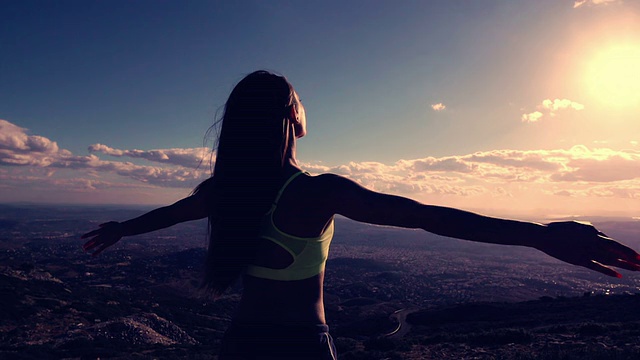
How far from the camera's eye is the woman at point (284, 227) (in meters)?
2.13

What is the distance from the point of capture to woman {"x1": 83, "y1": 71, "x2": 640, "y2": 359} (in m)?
2.13

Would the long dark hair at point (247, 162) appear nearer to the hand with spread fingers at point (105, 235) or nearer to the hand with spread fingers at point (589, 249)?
the hand with spread fingers at point (105, 235)

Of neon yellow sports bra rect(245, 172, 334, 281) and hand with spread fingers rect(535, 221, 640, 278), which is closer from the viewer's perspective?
hand with spread fingers rect(535, 221, 640, 278)

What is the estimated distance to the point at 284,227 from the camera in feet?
8.08

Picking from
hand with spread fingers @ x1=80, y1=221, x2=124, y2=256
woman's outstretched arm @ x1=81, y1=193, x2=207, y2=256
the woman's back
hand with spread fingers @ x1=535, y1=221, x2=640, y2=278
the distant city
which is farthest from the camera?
the distant city

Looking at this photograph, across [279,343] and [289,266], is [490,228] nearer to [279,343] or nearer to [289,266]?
[289,266]

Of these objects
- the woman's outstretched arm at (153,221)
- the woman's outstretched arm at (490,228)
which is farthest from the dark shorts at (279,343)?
the woman's outstretched arm at (153,221)

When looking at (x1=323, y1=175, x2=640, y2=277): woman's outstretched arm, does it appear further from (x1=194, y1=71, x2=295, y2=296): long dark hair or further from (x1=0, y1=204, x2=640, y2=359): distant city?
(x1=0, y1=204, x2=640, y2=359): distant city

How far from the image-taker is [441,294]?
98750 millimetres

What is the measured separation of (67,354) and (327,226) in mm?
26066

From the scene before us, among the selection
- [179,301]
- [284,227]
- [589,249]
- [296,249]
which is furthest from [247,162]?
[179,301]

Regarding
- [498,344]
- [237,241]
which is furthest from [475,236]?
[498,344]

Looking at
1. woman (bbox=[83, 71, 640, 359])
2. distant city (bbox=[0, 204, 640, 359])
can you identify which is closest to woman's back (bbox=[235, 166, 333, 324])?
woman (bbox=[83, 71, 640, 359])

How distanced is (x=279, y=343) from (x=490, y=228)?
4.48 feet
